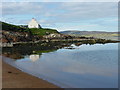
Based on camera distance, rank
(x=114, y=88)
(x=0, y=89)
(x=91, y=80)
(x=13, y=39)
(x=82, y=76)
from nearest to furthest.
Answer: (x=0, y=89), (x=114, y=88), (x=91, y=80), (x=82, y=76), (x=13, y=39)

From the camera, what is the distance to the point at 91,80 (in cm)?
1689

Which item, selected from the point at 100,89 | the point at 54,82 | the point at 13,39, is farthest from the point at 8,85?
the point at 13,39

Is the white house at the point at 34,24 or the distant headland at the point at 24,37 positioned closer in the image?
the distant headland at the point at 24,37

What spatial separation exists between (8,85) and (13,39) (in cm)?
6502

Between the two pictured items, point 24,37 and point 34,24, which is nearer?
point 24,37

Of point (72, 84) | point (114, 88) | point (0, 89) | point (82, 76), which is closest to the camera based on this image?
point (0, 89)

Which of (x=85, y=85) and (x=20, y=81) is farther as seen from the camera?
(x=20, y=81)

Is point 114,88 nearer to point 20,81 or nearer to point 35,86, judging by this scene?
point 35,86

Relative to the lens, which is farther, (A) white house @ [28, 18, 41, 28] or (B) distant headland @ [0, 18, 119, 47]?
(A) white house @ [28, 18, 41, 28]

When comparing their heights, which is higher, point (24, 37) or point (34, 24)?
point (34, 24)

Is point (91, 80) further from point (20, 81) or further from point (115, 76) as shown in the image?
point (20, 81)

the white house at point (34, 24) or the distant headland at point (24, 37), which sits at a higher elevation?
the white house at point (34, 24)

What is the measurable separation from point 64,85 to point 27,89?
2.99 metres

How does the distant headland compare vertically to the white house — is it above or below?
below
